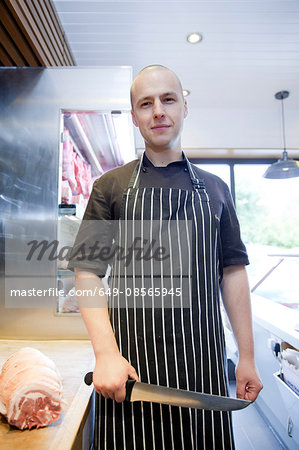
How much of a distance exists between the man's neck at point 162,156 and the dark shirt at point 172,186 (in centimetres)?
2

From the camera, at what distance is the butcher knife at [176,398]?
76 cm

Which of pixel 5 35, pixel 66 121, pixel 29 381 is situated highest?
pixel 5 35

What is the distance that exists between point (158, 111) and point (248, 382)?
0.89 m

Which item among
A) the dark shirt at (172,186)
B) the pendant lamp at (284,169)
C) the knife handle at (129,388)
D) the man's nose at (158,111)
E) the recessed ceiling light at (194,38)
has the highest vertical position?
the recessed ceiling light at (194,38)

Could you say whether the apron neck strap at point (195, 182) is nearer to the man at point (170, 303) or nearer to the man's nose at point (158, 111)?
the man at point (170, 303)

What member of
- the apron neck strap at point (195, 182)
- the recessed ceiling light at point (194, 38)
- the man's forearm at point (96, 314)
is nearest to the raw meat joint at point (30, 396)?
the man's forearm at point (96, 314)

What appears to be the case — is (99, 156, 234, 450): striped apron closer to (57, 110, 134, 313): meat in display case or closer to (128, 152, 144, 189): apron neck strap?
(128, 152, 144, 189): apron neck strap

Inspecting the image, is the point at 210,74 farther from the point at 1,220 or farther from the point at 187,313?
the point at 187,313

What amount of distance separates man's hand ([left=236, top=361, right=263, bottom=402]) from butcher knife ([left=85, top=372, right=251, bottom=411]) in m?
0.12

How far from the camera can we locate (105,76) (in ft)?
5.55

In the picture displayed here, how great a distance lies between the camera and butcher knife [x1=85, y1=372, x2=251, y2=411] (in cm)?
76

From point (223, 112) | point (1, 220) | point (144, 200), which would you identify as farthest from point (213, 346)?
point (223, 112)

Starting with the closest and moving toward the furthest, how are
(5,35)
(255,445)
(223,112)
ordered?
(5,35)
(255,445)
(223,112)

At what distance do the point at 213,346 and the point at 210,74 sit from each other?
10.7ft
